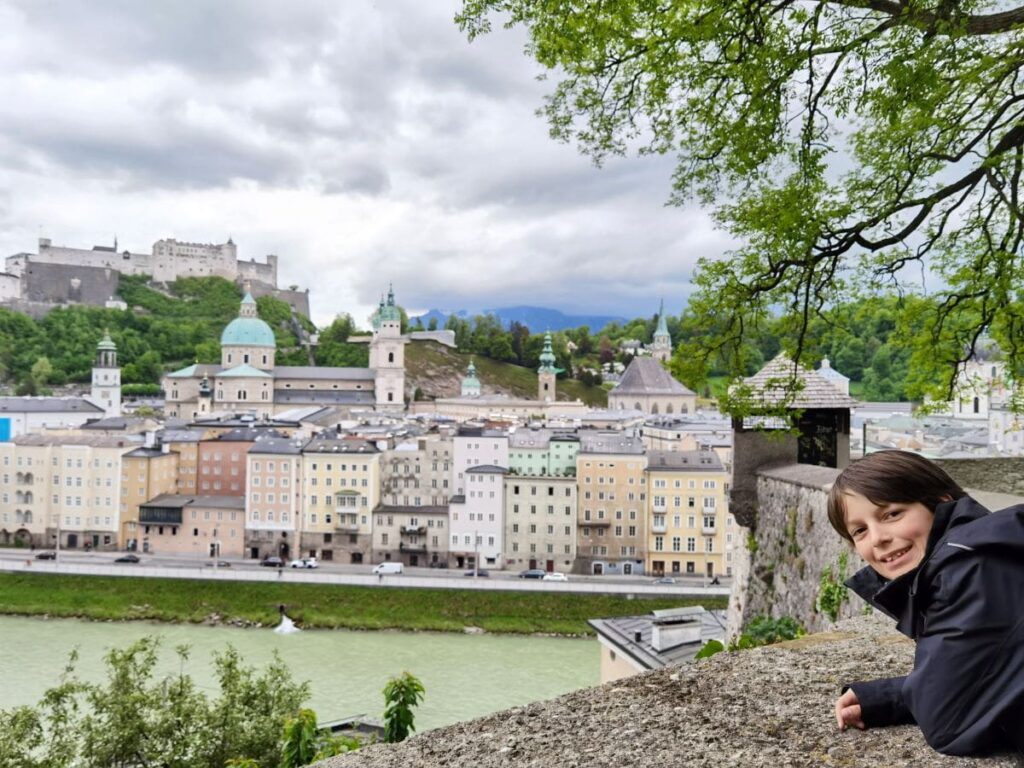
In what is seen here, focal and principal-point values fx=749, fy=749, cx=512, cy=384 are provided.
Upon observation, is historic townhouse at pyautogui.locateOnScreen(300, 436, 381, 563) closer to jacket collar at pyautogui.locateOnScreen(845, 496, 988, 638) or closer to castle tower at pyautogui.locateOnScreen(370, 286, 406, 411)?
jacket collar at pyautogui.locateOnScreen(845, 496, 988, 638)

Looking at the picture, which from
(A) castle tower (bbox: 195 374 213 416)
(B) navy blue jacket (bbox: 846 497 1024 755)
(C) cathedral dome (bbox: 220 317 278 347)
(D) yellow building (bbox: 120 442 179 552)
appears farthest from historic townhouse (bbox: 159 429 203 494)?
(B) navy blue jacket (bbox: 846 497 1024 755)

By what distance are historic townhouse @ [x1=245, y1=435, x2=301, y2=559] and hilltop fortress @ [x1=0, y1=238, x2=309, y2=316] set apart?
6390cm

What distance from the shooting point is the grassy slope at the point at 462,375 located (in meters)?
87.1

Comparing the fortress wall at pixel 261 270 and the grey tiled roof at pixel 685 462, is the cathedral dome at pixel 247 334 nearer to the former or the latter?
the fortress wall at pixel 261 270

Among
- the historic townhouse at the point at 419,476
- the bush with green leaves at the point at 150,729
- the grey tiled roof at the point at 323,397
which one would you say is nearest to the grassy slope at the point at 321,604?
the historic townhouse at the point at 419,476

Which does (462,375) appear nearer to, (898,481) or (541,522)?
(541,522)

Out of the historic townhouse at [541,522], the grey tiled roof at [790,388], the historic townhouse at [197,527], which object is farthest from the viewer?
the historic townhouse at [197,527]

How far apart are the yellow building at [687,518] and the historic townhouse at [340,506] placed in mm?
12835

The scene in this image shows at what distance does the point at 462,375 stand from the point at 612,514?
6118cm

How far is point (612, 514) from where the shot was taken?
1297 inches

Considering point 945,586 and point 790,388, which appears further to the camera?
point 790,388

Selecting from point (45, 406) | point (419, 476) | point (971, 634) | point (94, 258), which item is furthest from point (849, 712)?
point (94, 258)

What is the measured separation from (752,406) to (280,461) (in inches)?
1270

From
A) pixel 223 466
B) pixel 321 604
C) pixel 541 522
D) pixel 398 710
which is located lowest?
pixel 321 604
